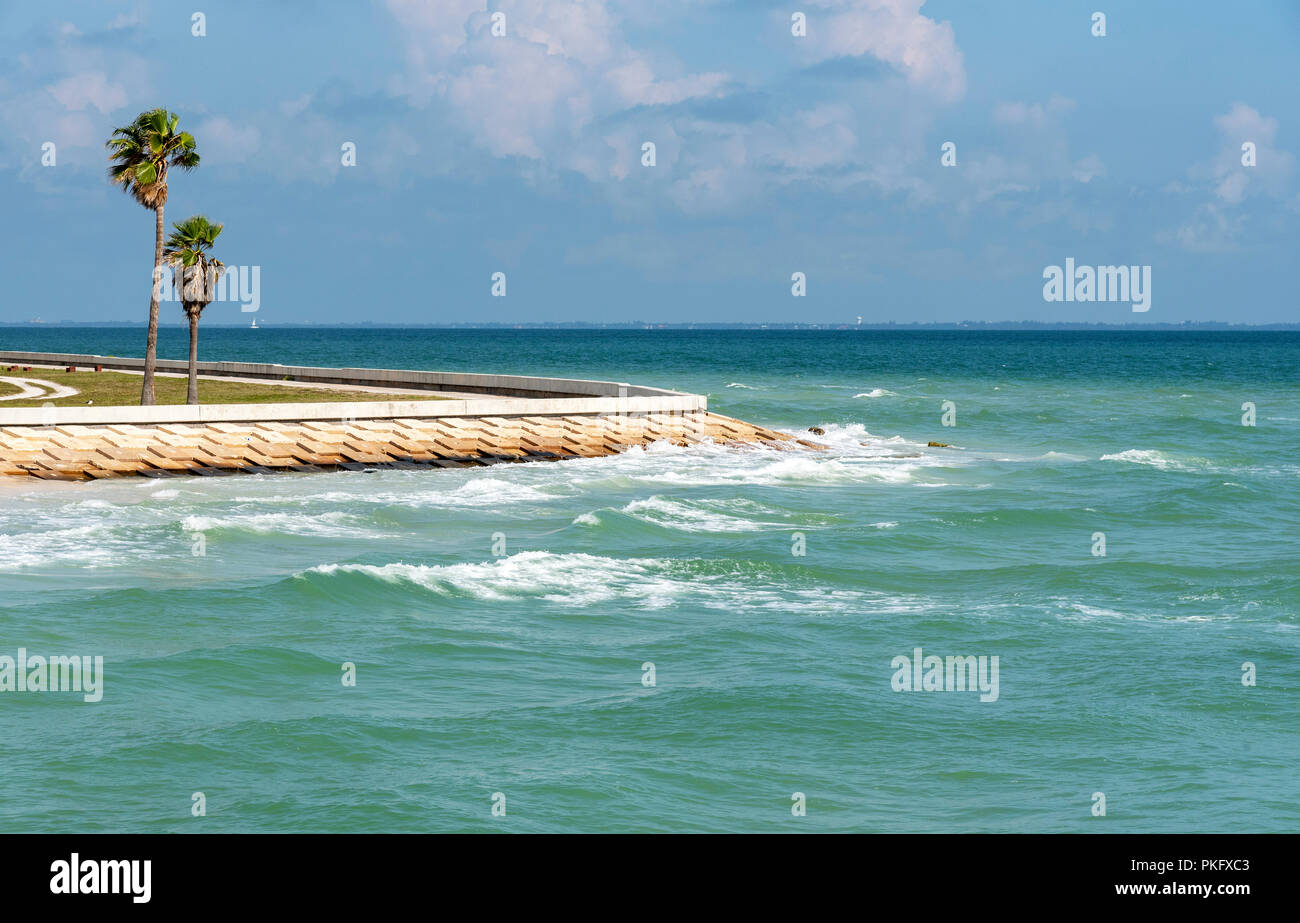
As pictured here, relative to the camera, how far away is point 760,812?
11.6 m

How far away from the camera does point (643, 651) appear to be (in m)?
16.6

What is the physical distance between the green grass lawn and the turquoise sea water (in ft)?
34.7

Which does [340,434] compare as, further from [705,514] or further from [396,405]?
[705,514]

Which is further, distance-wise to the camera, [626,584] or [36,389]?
[36,389]

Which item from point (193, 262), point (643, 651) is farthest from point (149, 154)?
point (643, 651)

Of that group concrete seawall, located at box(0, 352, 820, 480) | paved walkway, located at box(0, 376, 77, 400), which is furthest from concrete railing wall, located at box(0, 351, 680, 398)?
paved walkway, located at box(0, 376, 77, 400)

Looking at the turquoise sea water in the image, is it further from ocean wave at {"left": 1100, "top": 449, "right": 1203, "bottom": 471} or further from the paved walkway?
the paved walkway

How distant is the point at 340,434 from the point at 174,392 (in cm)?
1292

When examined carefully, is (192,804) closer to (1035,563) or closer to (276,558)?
(276,558)

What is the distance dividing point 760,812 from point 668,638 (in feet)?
19.0

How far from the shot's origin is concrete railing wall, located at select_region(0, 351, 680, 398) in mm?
44938
